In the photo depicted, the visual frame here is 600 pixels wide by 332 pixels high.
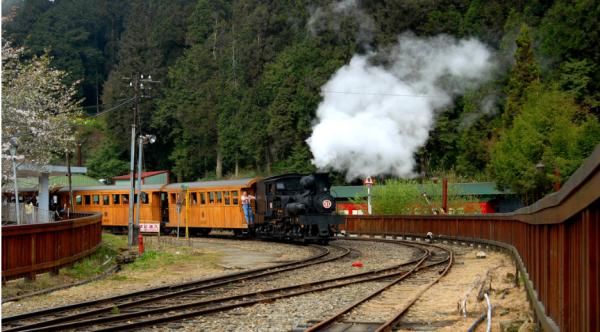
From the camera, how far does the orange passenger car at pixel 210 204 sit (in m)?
29.5

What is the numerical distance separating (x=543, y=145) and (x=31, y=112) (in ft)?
77.3

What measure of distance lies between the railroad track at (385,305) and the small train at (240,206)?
8118mm

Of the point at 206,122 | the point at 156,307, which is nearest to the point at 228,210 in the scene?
the point at 156,307

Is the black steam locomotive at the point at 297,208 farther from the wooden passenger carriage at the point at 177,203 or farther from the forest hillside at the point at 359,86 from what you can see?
the forest hillside at the point at 359,86

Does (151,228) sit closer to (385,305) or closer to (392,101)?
(385,305)

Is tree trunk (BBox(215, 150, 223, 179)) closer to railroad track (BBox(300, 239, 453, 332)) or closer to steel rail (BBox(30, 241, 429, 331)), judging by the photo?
railroad track (BBox(300, 239, 453, 332))

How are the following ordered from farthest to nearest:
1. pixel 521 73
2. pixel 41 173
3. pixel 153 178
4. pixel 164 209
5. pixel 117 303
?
1. pixel 153 178
2. pixel 521 73
3. pixel 164 209
4. pixel 41 173
5. pixel 117 303

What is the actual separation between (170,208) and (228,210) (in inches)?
226

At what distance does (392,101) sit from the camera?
40.5 meters

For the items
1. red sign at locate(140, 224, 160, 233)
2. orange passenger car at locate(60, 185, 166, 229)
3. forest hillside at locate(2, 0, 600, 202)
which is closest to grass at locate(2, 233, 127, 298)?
red sign at locate(140, 224, 160, 233)

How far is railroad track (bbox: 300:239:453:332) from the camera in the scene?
9.51 meters

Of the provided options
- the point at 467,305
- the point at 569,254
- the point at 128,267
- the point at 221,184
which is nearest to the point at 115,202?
the point at 221,184

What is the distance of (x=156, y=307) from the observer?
1177cm

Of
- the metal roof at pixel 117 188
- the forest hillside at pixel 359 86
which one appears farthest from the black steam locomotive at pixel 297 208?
the metal roof at pixel 117 188
